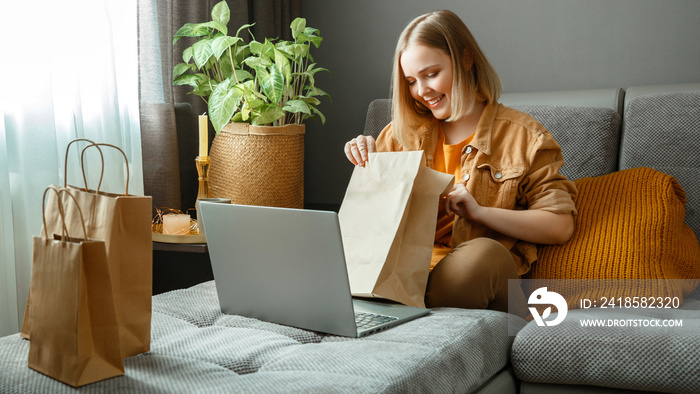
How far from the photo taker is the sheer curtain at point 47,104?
144cm

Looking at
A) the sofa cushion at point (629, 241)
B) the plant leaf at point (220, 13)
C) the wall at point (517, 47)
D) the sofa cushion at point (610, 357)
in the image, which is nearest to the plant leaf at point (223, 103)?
Result: the plant leaf at point (220, 13)

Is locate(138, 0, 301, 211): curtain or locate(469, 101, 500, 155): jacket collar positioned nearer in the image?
locate(469, 101, 500, 155): jacket collar

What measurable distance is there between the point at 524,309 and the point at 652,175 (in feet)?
1.59

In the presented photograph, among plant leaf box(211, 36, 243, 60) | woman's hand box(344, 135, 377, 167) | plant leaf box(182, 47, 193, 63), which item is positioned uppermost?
plant leaf box(211, 36, 243, 60)

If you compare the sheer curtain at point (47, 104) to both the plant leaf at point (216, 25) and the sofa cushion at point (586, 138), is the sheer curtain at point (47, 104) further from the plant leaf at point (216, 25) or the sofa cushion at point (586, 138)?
the sofa cushion at point (586, 138)

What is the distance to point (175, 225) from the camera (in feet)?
5.36

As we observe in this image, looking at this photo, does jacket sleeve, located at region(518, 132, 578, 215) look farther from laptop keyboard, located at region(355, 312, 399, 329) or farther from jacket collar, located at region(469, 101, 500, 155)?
laptop keyboard, located at region(355, 312, 399, 329)

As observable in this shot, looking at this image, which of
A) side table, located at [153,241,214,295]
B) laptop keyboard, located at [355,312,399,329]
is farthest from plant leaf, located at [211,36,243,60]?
laptop keyboard, located at [355,312,399,329]

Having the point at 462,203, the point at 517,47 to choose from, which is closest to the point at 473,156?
the point at 462,203

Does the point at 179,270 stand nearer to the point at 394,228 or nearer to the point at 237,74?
the point at 237,74

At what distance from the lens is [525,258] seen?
4.61 ft

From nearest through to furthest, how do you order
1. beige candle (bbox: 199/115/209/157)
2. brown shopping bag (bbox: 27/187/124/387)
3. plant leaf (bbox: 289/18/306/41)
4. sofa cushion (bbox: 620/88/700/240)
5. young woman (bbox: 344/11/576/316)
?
brown shopping bag (bbox: 27/187/124/387) → young woman (bbox: 344/11/576/316) → sofa cushion (bbox: 620/88/700/240) → beige candle (bbox: 199/115/209/157) → plant leaf (bbox: 289/18/306/41)

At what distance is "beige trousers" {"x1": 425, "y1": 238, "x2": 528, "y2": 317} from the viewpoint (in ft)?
4.00

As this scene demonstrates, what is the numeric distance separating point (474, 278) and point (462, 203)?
0.20 metres
